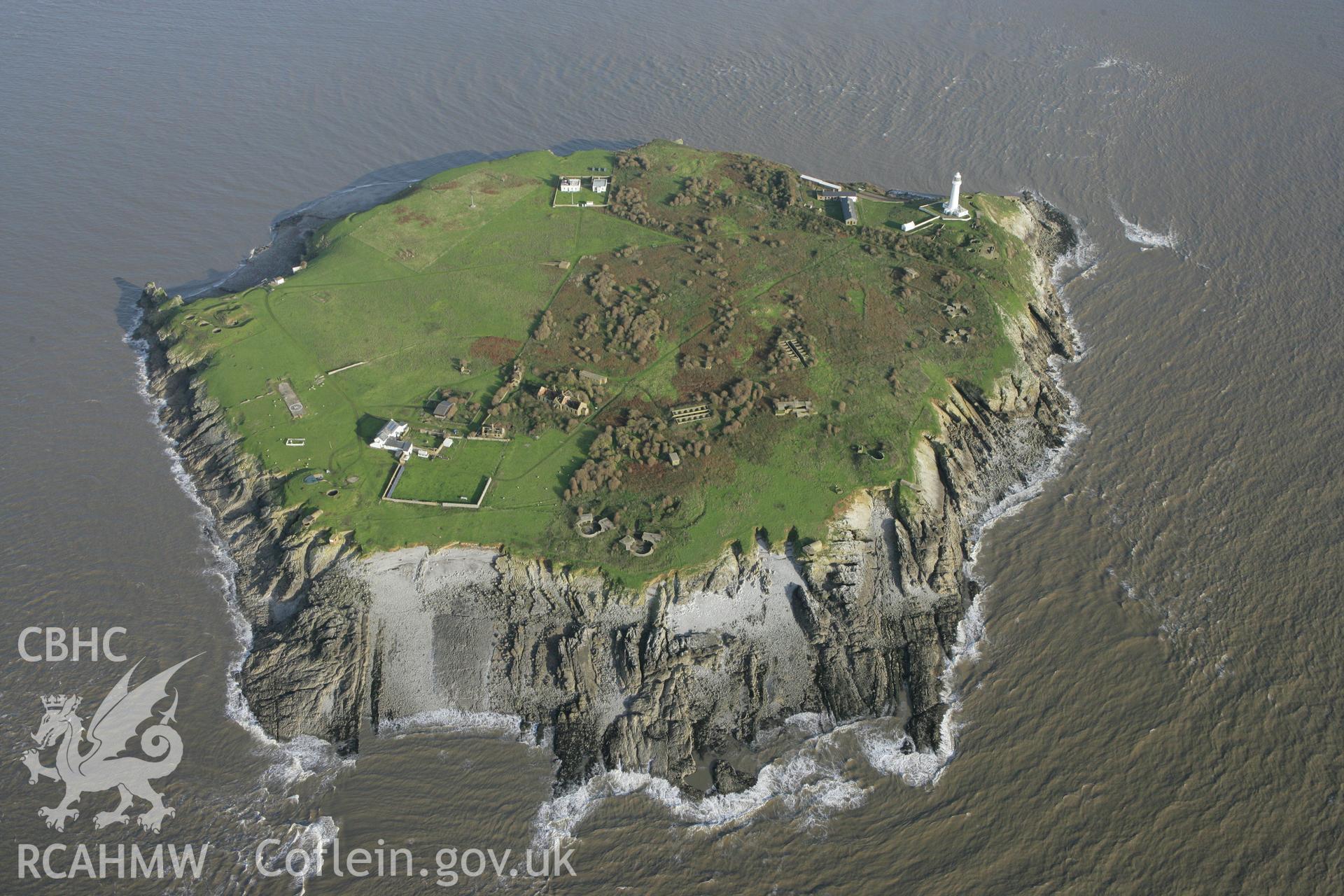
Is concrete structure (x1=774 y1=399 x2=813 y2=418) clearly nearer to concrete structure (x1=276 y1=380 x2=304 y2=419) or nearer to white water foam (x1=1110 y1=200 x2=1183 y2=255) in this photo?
concrete structure (x1=276 y1=380 x2=304 y2=419)

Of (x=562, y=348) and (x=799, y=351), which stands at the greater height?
(x=799, y=351)

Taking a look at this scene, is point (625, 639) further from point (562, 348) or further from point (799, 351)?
point (799, 351)

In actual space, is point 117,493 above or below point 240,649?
above

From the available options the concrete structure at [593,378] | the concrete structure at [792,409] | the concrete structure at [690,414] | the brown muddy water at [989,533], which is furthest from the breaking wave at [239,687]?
the concrete structure at [792,409]

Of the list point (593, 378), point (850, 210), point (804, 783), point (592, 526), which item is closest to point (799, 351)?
point (593, 378)

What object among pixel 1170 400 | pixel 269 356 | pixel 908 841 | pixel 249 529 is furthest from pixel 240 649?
pixel 1170 400

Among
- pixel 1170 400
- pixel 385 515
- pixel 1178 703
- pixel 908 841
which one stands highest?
pixel 1170 400

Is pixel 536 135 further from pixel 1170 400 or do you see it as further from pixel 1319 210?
pixel 1319 210
